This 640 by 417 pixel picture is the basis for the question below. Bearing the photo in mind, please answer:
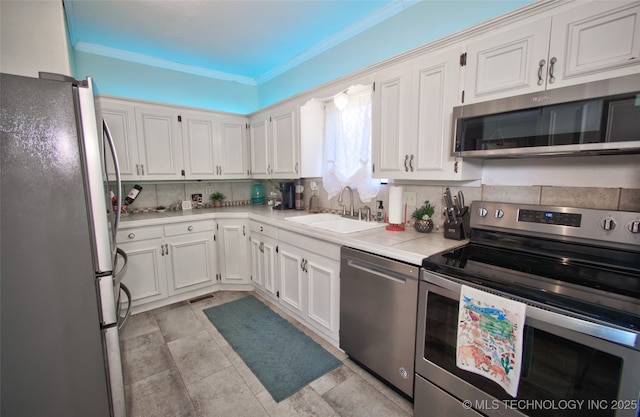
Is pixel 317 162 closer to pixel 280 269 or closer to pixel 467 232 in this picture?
pixel 280 269

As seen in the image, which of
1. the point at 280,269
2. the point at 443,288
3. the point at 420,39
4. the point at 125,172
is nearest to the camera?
the point at 443,288

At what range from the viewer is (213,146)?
3.36 meters

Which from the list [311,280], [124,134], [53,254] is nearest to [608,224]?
[311,280]

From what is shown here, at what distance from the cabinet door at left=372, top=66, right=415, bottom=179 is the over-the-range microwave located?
1.25 ft

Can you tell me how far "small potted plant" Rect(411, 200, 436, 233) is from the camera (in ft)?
6.31

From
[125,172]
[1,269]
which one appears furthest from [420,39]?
[125,172]

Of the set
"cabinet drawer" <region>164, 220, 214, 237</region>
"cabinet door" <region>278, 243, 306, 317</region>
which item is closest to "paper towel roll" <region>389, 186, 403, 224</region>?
"cabinet door" <region>278, 243, 306, 317</region>

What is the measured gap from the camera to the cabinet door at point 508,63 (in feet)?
4.21

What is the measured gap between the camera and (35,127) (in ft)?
3.52

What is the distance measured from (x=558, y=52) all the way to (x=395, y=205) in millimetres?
1154

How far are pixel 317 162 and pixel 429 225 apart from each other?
141 centimetres

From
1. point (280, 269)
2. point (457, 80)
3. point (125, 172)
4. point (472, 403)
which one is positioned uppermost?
point (457, 80)

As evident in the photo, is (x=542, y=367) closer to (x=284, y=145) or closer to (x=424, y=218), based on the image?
(x=424, y=218)

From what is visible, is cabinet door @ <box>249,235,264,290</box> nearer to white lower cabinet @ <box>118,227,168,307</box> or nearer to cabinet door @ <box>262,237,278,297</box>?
cabinet door @ <box>262,237,278,297</box>
